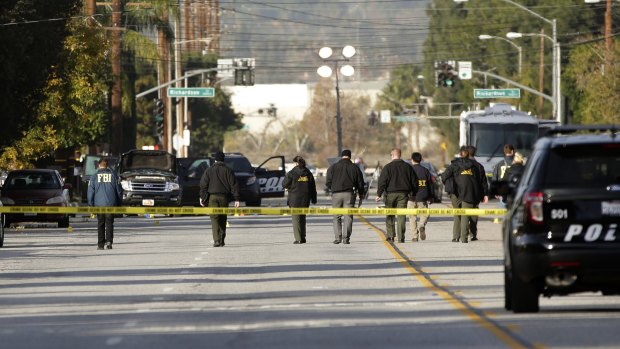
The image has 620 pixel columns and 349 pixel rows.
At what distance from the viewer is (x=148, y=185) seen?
4919cm

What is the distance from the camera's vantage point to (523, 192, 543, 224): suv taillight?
1616 centimetres

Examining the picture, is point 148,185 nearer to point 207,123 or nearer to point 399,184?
point 399,184

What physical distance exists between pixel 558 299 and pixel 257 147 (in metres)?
181

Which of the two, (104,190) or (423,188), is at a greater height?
(104,190)

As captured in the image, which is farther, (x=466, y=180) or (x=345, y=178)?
(x=466, y=180)

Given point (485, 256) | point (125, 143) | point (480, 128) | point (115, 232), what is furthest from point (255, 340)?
point (125, 143)

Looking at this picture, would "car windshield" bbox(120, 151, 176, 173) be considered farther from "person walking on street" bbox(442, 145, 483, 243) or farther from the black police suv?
the black police suv

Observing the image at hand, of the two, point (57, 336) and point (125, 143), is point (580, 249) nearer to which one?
point (57, 336)

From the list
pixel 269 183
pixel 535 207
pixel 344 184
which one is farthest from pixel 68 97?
pixel 535 207

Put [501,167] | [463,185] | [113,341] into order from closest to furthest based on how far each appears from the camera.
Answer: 1. [113,341]
2. [463,185]
3. [501,167]

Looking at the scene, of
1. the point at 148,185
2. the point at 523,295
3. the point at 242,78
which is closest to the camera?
the point at 523,295

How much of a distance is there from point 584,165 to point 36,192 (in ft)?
90.1

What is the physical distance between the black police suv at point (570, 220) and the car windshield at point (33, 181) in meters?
27.5

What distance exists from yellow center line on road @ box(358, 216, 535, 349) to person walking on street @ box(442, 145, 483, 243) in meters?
4.28
